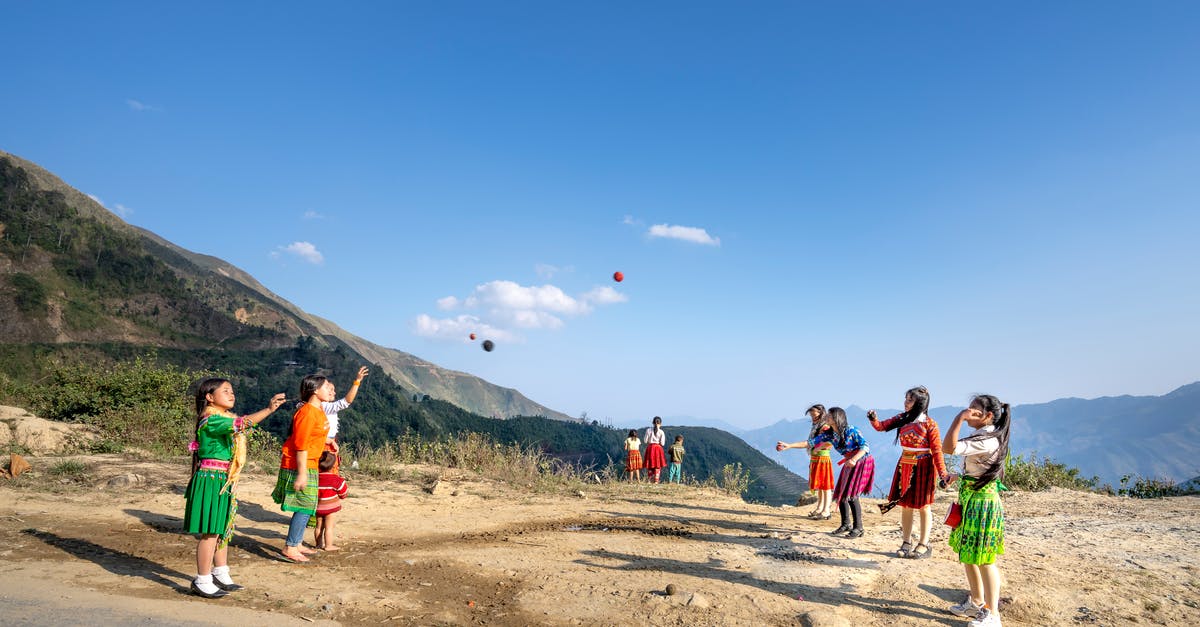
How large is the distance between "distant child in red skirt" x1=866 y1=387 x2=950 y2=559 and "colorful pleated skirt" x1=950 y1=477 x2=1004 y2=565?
1.76 metres

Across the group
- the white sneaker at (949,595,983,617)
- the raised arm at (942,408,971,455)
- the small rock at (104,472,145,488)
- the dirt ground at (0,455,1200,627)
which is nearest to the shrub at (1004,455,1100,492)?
the dirt ground at (0,455,1200,627)

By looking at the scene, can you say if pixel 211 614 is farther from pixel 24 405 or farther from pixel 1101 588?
pixel 24 405

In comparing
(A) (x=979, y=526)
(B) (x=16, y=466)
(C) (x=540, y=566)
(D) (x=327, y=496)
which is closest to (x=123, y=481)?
(B) (x=16, y=466)

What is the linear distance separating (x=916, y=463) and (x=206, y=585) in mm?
6957

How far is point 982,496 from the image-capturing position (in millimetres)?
4945

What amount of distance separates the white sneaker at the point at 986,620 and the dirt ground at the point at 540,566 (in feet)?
0.81

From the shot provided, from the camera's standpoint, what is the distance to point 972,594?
5098 mm

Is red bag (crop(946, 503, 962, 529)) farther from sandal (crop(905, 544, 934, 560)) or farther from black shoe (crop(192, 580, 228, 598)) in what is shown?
black shoe (crop(192, 580, 228, 598))

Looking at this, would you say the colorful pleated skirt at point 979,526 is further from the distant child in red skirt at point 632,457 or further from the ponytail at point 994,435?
the distant child in red skirt at point 632,457

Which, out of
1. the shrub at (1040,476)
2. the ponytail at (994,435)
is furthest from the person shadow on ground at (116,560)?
the shrub at (1040,476)

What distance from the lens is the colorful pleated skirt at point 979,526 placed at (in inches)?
189

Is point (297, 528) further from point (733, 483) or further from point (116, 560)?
point (733, 483)

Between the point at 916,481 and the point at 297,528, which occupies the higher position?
the point at 916,481

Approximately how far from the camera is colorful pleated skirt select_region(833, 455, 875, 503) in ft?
26.3
